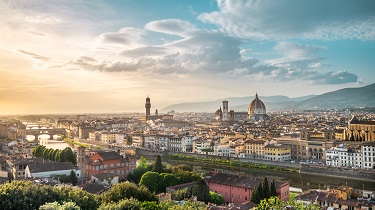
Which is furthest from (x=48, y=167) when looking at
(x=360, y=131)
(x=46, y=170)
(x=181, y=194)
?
(x=360, y=131)

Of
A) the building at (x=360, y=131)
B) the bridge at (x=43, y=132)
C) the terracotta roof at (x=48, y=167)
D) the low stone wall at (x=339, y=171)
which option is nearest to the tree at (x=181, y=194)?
the terracotta roof at (x=48, y=167)

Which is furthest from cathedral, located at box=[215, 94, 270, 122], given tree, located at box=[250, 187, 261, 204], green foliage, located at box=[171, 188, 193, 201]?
green foliage, located at box=[171, 188, 193, 201]

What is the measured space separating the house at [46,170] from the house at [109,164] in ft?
5.33

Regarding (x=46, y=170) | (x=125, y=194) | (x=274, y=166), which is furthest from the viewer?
(x=274, y=166)

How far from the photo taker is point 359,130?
49.2m

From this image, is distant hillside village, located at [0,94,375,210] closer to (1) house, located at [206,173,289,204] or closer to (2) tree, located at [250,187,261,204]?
(1) house, located at [206,173,289,204]

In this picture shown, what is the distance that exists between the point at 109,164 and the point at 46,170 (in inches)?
185

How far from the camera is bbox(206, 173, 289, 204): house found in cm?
2161

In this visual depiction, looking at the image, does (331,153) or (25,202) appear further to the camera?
(331,153)

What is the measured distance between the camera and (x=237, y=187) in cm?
2212

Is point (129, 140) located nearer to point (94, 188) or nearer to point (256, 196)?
point (94, 188)

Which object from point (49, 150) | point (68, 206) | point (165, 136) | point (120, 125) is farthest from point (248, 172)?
point (120, 125)

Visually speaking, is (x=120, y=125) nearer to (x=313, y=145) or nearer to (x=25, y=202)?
(x=313, y=145)

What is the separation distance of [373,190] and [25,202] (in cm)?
2499
